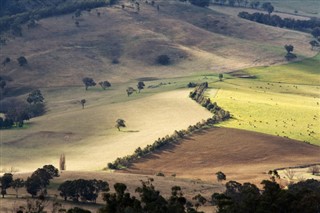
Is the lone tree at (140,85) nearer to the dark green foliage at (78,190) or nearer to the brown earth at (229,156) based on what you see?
the brown earth at (229,156)

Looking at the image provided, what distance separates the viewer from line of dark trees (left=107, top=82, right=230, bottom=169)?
128m

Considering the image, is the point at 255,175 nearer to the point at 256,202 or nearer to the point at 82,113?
the point at 256,202

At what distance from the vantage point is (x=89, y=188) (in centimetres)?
9888

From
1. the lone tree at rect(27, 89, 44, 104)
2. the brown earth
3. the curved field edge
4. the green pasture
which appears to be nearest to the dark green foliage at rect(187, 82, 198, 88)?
the green pasture

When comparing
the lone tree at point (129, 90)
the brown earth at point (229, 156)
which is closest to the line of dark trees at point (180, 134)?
the brown earth at point (229, 156)

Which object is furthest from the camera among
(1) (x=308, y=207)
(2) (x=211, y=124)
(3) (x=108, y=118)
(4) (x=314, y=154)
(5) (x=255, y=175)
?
(3) (x=108, y=118)

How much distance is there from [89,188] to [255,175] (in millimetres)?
29693

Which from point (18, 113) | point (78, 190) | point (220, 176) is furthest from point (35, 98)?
point (78, 190)

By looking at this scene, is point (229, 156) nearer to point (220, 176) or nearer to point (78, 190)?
point (220, 176)

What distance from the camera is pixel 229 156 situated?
129500 mm

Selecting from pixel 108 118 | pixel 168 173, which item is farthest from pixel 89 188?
pixel 108 118

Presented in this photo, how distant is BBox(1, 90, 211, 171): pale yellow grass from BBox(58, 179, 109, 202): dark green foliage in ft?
90.1

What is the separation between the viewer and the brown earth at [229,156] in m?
122

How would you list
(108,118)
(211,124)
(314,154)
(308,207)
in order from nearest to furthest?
(308,207) < (314,154) < (211,124) < (108,118)
